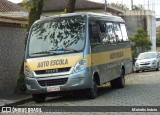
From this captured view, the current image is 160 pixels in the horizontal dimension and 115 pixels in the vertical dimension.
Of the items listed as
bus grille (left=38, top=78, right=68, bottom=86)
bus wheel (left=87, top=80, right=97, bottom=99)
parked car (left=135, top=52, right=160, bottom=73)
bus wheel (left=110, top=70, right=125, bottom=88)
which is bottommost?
parked car (left=135, top=52, right=160, bottom=73)

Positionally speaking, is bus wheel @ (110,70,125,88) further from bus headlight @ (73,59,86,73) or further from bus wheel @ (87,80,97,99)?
bus headlight @ (73,59,86,73)

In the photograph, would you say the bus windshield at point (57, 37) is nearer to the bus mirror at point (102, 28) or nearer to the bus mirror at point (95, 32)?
the bus mirror at point (95, 32)

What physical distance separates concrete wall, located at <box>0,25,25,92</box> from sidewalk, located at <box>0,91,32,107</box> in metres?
1.83

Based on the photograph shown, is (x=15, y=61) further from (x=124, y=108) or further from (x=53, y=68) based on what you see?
(x=124, y=108)

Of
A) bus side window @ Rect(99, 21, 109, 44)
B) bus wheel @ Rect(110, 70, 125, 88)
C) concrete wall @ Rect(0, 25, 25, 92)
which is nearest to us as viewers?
bus side window @ Rect(99, 21, 109, 44)

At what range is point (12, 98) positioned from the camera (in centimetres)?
1606

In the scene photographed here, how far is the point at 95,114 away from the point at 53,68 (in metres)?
3.40

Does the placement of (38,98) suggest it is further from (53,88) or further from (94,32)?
(94,32)

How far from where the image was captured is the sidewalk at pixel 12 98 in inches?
582

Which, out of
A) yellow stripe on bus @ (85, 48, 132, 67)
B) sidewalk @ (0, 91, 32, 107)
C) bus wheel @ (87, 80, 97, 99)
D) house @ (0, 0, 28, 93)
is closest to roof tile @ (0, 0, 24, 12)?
house @ (0, 0, 28, 93)

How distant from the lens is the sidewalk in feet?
48.5

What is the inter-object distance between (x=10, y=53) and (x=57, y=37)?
17.8ft

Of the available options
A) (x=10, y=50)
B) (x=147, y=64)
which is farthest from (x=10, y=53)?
(x=147, y=64)

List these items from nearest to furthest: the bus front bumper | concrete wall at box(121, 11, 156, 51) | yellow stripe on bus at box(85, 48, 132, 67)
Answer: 1. the bus front bumper
2. yellow stripe on bus at box(85, 48, 132, 67)
3. concrete wall at box(121, 11, 156, 51)
